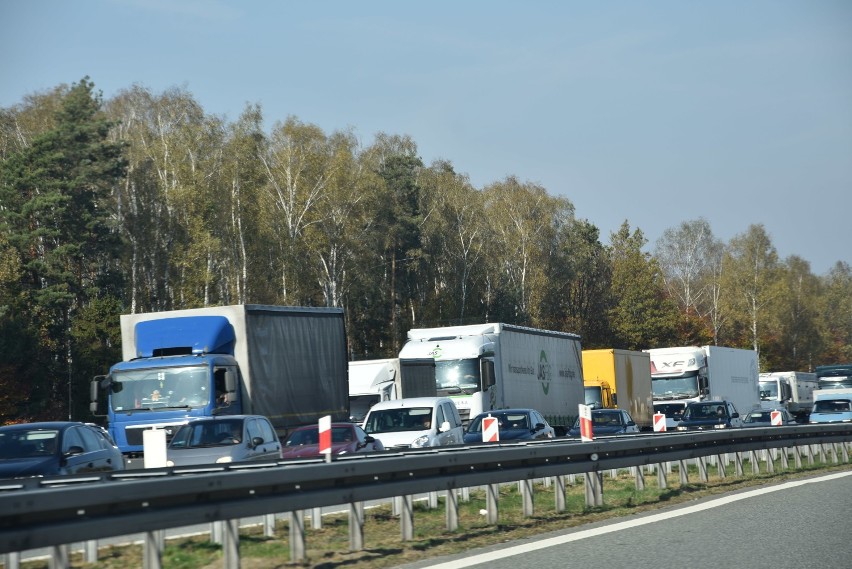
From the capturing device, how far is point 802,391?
69.9m

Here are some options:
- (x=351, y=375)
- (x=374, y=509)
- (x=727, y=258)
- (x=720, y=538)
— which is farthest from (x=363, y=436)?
(x=727, y=258)

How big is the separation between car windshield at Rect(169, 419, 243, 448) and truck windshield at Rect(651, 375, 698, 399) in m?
31.2

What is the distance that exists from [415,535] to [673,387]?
125 feet

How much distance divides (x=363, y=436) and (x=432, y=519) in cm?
738

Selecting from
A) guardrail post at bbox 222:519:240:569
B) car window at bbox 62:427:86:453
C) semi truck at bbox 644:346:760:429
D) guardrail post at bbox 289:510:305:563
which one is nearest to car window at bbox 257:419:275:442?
car window at bbox 62:427:86:453

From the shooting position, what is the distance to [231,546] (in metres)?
9.37

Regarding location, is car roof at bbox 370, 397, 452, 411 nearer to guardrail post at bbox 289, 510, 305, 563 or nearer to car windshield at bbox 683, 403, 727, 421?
car windshield at bbox 683, 403, 727, 421

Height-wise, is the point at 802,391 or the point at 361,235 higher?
the point at 361,235

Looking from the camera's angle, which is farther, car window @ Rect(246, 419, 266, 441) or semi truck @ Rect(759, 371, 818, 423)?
semi truck @ Rect(759, 371, 818, 423)

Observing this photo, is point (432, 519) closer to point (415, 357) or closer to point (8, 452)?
point (8, 452)

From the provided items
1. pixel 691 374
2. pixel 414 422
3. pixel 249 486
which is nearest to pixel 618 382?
pixel 691 374

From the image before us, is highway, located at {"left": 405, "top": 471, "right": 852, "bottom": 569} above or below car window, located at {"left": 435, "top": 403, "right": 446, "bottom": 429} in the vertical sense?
below

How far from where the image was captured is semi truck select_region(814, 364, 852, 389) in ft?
222

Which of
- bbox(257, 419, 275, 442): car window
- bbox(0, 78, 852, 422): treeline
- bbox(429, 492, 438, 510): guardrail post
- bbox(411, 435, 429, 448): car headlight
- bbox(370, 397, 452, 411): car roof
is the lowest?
bbox(429, 492, 438, 510): guardrail post
